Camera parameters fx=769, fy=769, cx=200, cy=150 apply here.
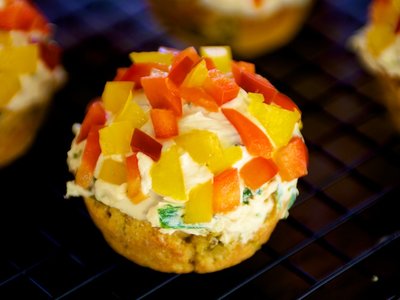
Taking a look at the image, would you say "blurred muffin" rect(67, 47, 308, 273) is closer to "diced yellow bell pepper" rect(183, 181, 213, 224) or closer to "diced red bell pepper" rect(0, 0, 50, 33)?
"diced yellow bell pepper" rect(183, 181, 213, 224)

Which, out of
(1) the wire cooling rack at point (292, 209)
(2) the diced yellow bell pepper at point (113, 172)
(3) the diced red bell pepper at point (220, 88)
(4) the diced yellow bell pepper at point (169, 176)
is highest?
(3) the diced red bell pepper at point (220, 88)

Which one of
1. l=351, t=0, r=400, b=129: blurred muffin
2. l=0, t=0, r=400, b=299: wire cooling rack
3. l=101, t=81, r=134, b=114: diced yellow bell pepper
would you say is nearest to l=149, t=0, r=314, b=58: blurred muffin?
l=0, t=0, r=400, b=299: wire cooling rack

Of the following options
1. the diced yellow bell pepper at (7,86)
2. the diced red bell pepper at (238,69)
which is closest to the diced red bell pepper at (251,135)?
the diced red bell pepper at (238,69)

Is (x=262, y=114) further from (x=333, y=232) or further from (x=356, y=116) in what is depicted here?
(x=356, y=116)

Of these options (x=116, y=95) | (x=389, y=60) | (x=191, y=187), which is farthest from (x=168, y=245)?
(x=389, y=60)

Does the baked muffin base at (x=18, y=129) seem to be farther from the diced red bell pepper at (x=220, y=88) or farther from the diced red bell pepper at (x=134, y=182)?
the diced red bell pepper at (x=220, y=88)

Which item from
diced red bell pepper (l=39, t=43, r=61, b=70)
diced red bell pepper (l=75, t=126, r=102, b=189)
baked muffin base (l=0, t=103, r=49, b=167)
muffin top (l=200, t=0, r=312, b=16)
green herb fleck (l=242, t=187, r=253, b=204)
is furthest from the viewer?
muffin top (l=200, t=0, r=312, b=16)
